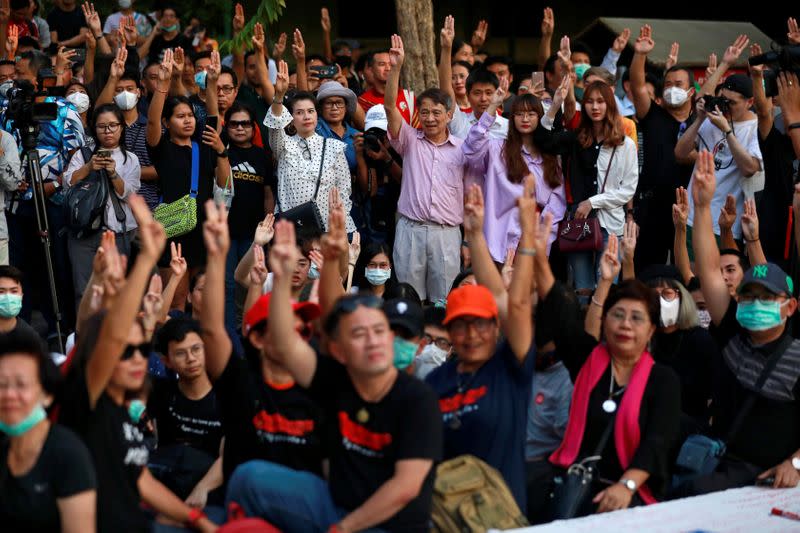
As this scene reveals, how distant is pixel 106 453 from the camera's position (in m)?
4.40

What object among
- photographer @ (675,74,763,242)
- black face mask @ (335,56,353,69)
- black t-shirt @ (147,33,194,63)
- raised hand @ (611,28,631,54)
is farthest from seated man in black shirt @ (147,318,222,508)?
black t-shirt @ (147,33,194,63)

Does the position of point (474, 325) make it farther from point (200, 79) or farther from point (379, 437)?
point (200, 79)

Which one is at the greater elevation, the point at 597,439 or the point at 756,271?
the point at 756,271

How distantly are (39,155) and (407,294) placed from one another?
301 centimetres

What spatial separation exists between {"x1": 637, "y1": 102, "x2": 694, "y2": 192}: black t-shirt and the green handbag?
3140mm

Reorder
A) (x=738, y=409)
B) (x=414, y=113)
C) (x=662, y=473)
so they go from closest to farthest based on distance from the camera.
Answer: (x=662, y=473) < (x=738, y=409) < (x=414, y=113)

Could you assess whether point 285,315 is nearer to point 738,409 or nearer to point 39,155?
point 738,409

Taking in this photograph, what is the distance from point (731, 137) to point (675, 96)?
97 cm

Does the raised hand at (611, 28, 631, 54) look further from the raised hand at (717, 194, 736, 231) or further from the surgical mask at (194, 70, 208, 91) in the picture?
the surgical mask at (194, 70, 208, 91)

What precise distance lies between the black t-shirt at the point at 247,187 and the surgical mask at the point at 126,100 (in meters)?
0.90

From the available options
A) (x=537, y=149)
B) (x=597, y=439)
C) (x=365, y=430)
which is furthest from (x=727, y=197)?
(x=365, y=430)

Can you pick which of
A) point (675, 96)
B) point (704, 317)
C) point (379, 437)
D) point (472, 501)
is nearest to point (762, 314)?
point (704, 317)

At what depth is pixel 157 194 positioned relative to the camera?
868 centimetres

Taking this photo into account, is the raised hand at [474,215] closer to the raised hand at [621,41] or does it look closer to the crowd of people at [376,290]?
the crowd of people at [376,290]
